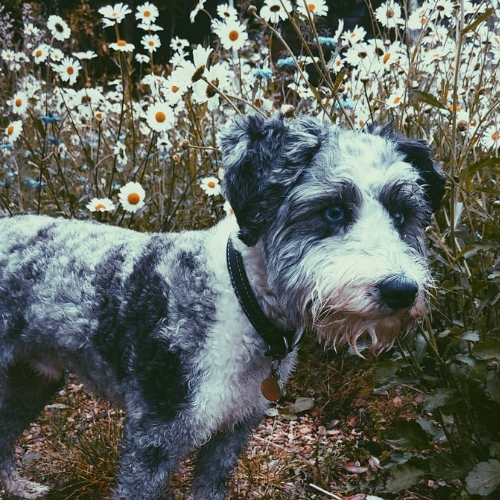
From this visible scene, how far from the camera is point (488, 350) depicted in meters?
2.48

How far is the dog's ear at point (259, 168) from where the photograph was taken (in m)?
2.34

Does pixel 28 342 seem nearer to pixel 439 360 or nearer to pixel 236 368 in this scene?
pixel 236 368

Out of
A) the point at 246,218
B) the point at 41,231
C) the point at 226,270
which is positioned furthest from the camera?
the point at 41,231

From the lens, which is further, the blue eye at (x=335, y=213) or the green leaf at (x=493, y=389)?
the green leaf at (x=493, y=389)

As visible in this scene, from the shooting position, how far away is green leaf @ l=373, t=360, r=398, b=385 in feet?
8.36

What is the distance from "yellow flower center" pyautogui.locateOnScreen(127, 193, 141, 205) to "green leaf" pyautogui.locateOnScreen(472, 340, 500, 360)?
6.77ft

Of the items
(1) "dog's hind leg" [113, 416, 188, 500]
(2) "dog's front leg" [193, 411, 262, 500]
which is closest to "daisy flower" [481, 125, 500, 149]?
(2) "dog's front leg" [193, 411, 262, 500]

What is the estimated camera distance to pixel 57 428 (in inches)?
148

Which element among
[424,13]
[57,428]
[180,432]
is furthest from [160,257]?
[424,13]

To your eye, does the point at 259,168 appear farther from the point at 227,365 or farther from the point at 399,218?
the point at 227,365

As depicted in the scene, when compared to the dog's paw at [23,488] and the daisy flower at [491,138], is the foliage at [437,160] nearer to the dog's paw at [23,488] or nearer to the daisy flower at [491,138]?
the daisy flower at [491,138]

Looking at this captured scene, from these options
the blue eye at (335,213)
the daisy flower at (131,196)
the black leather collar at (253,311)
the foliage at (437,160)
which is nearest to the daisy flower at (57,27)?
the foliage at (437,160)

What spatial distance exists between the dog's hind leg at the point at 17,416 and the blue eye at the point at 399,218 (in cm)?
190

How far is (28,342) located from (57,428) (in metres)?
1.09
